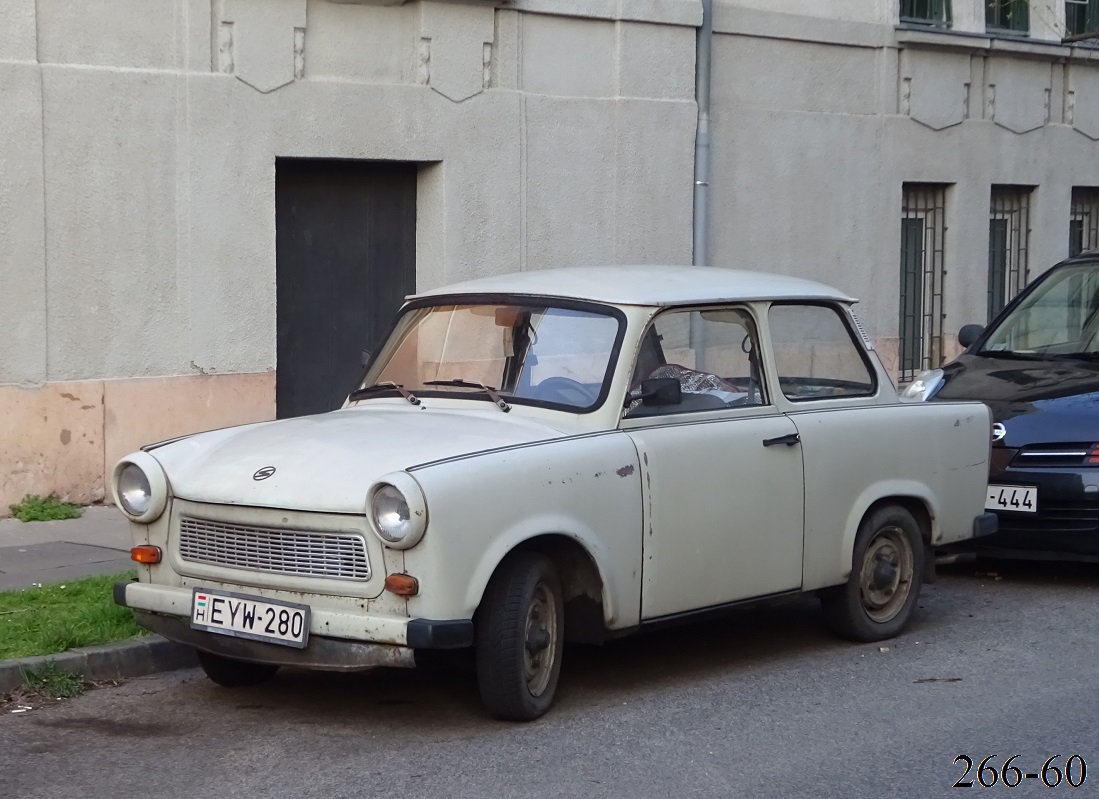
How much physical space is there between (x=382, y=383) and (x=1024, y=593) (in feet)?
12.9

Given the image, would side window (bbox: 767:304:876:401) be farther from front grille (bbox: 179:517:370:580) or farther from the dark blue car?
front grille (bbox: 179:517:370:580)

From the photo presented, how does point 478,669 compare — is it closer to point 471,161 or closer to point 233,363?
point 233,363

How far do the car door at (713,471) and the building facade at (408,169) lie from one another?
17.4 feet

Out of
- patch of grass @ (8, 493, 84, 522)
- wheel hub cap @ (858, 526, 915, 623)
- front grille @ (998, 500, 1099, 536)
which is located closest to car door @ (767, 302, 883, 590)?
wheel hub cap @ (858, 526, 915, 623)

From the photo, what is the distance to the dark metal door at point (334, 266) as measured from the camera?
39.4 feet

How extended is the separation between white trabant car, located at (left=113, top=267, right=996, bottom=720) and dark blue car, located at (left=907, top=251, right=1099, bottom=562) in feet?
2.60

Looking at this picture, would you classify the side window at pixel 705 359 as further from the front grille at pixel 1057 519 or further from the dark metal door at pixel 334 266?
the dark metal door at pixel 334 266

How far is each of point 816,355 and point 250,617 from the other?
9.97ft

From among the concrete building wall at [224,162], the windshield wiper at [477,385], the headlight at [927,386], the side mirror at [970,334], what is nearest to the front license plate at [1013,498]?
the headlight at [927,386]

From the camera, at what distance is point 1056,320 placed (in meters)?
10.1

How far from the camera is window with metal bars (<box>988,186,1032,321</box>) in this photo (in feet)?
58.2

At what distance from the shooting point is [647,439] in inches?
246

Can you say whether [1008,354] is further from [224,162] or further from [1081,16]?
[1081,16]

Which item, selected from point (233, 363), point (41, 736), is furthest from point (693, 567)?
point (233, 363)
